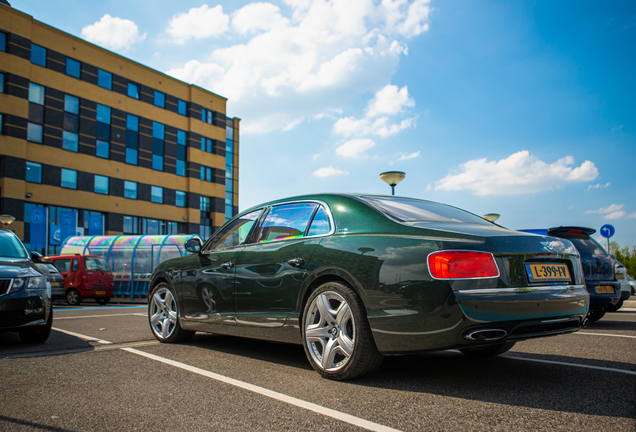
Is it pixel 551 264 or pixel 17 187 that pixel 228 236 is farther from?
pixel 17 187

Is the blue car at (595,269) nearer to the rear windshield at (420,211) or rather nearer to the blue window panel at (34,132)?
the rear windshield at (420,211)

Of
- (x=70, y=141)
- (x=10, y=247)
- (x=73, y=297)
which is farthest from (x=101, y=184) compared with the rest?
(x=10, y=247)

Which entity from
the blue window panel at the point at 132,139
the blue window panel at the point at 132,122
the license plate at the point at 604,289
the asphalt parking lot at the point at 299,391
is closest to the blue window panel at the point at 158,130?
the blue window panel at the point at 132,122

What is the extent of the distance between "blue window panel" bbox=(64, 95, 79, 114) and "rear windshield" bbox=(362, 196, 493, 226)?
32159 mm

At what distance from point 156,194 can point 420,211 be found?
35.4m

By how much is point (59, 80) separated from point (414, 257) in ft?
109

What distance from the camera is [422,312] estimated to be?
310cm

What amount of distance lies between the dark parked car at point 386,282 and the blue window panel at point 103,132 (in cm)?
3208

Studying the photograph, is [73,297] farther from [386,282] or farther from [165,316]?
[386,282]

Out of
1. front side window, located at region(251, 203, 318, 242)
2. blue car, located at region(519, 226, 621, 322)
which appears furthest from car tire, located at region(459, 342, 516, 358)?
blue car, located at region(519, 226, 621, 322)

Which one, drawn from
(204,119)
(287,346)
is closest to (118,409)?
(287,346)

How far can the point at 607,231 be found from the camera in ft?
62.2

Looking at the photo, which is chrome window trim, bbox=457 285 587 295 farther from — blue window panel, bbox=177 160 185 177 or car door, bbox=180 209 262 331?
blue window panel, bbox=177 160 185 177

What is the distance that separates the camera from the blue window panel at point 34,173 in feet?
94.9
